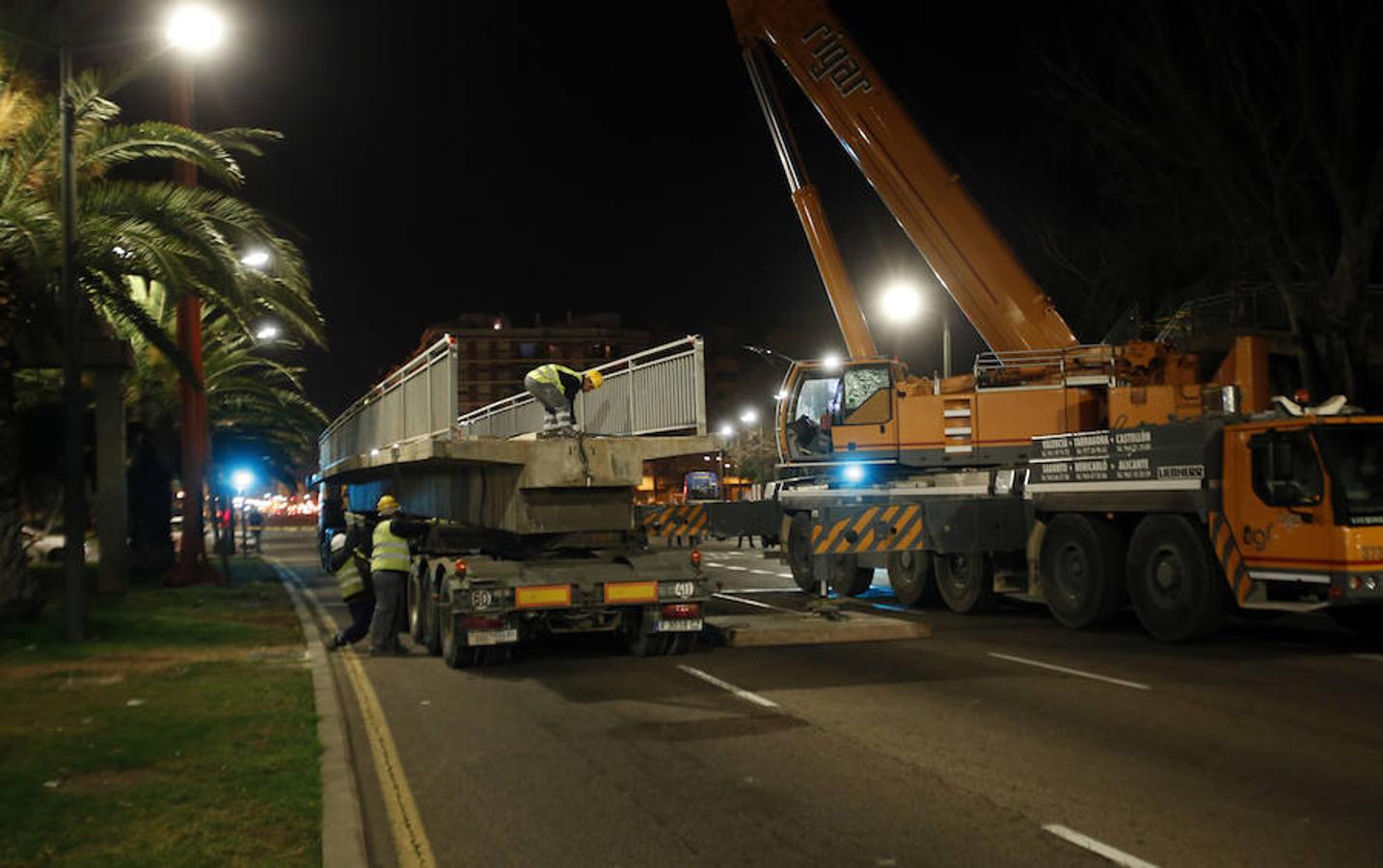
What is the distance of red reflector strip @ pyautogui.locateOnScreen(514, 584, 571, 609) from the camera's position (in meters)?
11.9

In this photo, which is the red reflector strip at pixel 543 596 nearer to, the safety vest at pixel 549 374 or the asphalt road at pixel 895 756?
the asphalt road at pixel 895 756

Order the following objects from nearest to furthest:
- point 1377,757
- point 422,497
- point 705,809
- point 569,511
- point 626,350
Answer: point 705,809, point 1377,757, point 569,511, point 422,497, point 626,350

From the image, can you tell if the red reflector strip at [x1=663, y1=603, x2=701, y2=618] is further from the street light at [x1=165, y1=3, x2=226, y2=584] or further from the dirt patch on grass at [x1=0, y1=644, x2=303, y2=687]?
the street light at [x1=165, y1=3, x2=226, y2=584]

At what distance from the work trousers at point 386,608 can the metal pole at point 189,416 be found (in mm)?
9682

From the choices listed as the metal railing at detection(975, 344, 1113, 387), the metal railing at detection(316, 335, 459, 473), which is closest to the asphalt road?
the metal railing at detection(316, 335, 459, 473)

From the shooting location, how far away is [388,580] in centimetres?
1330

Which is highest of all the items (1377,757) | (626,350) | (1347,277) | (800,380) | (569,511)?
(626,350)

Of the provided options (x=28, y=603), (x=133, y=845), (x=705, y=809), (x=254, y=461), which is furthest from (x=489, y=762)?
Result: (x=254, y=461)

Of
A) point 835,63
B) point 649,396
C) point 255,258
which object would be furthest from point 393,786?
point 835,63

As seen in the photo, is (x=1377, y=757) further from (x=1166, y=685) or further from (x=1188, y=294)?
(x=1188, y=294)

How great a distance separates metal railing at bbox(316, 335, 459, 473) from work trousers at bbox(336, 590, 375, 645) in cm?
195

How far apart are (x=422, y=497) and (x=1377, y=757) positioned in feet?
42.0

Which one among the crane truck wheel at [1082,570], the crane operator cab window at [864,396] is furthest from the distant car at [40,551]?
the crane truck wheel at [1082,570]

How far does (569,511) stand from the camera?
41.7ft
